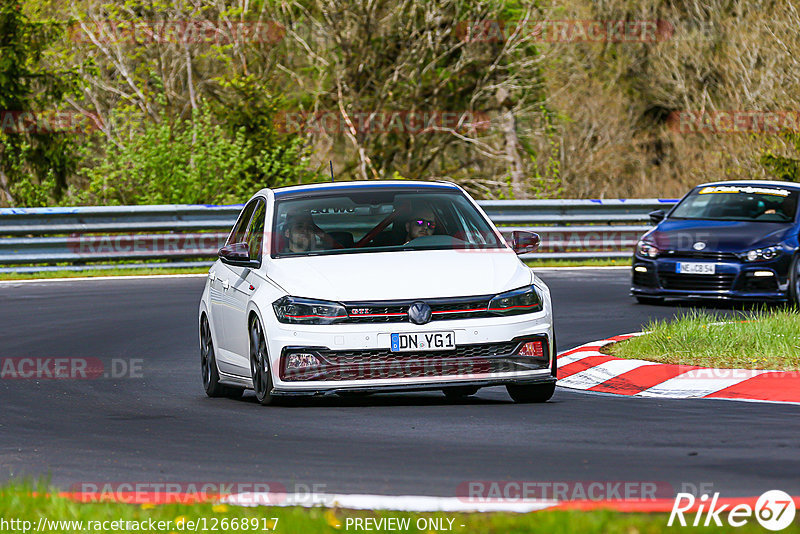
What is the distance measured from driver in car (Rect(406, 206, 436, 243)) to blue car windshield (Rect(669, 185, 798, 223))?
807cm

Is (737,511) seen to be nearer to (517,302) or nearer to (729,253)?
(517,302)

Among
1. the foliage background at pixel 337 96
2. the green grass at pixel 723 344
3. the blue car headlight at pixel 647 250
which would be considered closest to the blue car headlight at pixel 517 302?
the green grass at pixel 723 344

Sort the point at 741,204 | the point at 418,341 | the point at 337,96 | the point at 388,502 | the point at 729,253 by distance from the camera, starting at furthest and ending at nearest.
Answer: the point at 337,96 → the point at 741,204 → the point at 729,253 → the point at 418,341 → the point at 388,502

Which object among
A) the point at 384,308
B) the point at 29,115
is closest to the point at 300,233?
the point at 384,308

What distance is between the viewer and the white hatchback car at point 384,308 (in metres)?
9.43

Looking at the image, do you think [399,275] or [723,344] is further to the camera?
[723,344]

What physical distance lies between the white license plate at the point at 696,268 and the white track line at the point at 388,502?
36.9 ft

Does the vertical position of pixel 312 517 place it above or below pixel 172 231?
above

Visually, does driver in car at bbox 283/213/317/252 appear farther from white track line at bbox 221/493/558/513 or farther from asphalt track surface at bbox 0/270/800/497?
white track line at bbox 221/493/558/513

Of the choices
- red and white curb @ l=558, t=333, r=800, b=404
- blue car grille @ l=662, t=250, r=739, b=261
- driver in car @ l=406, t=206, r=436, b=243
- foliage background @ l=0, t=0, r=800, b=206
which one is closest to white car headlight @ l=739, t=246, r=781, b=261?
blue car grille @ l=662, t=250, r=739, b=261

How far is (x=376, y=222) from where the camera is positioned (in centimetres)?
1083

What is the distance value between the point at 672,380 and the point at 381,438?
3.44 m

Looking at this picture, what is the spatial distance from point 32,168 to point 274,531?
23985 mm

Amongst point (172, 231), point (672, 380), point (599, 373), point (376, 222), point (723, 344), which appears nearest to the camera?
point (376, 222)
